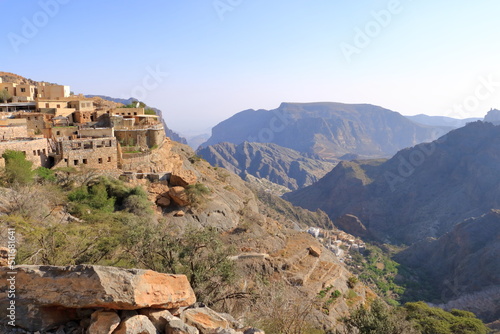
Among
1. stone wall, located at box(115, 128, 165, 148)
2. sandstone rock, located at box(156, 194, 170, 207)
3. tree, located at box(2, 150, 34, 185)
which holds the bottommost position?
sandstone rock, located at box(156, 194, 170, 207)

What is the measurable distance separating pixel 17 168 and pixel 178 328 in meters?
21.2

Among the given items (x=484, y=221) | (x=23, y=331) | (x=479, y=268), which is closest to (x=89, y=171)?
(x=23, y=331)

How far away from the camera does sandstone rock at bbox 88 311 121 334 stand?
696 cm

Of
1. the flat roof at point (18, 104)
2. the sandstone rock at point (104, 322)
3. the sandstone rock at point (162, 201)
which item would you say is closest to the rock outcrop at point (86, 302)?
the sandstone rock at point (104, 322)

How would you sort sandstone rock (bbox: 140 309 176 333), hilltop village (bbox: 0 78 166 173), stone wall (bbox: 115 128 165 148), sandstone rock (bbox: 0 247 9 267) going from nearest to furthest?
1. sandstone rock (bbox: 140 309 176 333)
2. sandstone rock (bbox: 0 247 9 267)
3. hilltop village (bbox: 0 78 166 173)
4. stone wall (bbox: 115 128 165 148)

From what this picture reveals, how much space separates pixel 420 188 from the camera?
128 meters

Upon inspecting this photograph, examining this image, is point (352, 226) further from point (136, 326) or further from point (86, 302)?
point (86, 302)

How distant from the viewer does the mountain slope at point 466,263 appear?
5500 cm

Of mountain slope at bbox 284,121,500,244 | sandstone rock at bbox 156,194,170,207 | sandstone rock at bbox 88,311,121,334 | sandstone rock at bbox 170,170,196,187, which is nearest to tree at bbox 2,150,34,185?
sandstone rock at bbox 156,194,170,207

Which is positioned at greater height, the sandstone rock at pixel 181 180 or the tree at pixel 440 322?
the sandstone rock at pixel 181 180

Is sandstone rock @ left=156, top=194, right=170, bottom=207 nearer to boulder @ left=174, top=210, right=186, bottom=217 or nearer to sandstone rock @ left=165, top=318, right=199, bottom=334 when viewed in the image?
boulder @ left=174, top=210, right=186, bottom=217

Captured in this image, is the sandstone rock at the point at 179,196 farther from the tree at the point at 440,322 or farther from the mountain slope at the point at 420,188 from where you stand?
the mountain slope at the point at 420,188

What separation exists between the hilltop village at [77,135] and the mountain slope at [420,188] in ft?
300

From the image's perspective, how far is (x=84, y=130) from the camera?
1238 inches
